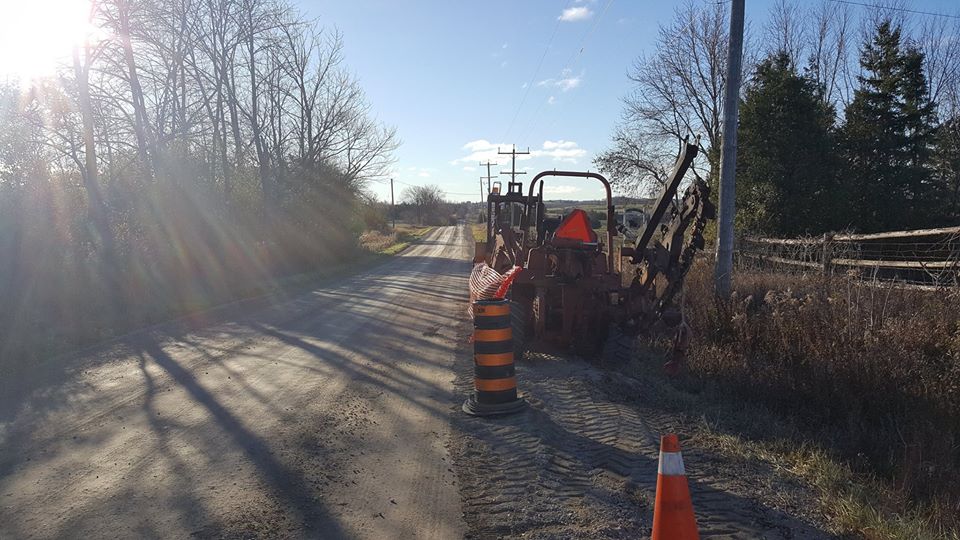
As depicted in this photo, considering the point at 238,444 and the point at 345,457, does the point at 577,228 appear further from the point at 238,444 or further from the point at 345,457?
the point at 238,444

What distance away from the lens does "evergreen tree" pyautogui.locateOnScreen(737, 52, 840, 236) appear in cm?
1997

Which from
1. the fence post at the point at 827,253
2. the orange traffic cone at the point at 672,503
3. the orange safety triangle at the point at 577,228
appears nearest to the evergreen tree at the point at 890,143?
the fence post at the point at 827,253

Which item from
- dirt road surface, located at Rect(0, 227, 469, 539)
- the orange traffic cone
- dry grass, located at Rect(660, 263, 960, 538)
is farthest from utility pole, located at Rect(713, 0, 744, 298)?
the orange traffic cone

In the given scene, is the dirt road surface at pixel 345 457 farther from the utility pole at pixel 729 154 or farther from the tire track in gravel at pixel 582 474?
the utility pole at pixel 729 154

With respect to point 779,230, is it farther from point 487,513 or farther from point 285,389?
point 487,513

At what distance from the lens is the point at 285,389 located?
7547 mm

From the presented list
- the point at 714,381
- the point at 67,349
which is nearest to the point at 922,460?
the point at 714,381

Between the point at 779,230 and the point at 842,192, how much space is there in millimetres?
2173

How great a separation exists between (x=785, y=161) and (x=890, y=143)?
4.81 metres

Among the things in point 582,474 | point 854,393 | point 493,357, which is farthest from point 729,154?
point 582,474

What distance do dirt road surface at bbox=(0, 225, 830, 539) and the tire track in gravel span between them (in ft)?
0.05

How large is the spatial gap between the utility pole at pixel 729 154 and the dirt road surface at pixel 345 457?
3.39 m

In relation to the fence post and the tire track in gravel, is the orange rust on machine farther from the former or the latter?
the fence post

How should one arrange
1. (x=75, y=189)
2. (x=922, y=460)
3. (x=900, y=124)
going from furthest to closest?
(x=900, y=124) < (x=75, y=189) < (x=922, y=460)
